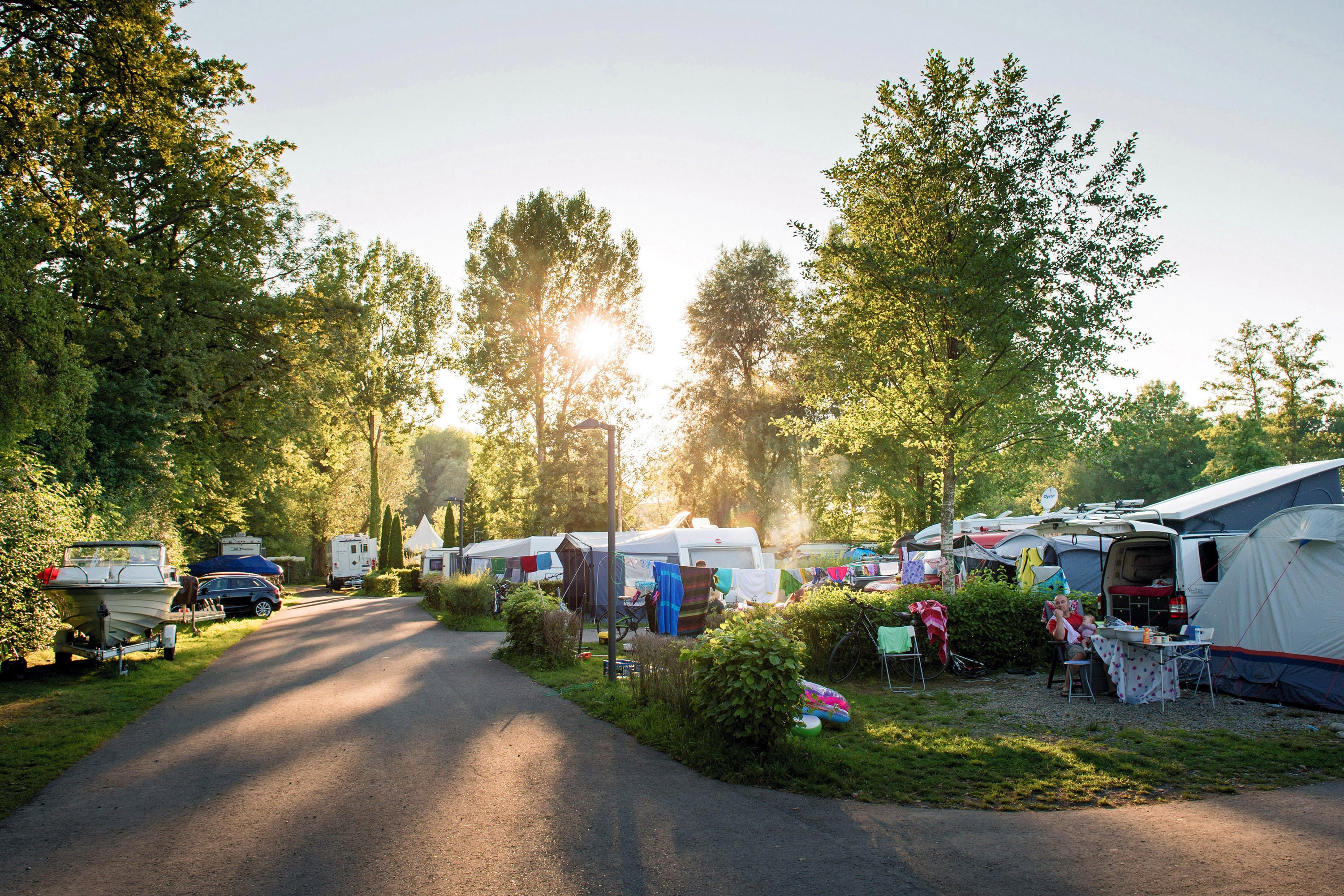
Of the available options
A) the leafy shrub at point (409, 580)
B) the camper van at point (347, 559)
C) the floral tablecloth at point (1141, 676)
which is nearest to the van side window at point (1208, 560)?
the floral tablecloth at point (1141, 676)

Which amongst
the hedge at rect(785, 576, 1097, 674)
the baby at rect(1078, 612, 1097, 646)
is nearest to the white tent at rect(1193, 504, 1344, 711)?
the baby at rect(1078, 612, 1097, 646)

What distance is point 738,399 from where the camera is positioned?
99.0 ft

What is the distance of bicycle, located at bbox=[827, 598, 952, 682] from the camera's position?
10.6 meters

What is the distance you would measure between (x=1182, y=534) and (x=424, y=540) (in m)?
38.2

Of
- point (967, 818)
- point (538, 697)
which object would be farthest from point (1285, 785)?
point (538, 697)

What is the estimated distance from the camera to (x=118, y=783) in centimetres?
624

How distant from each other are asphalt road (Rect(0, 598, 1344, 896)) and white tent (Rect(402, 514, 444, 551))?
36.2 metres

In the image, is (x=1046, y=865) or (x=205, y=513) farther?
(x=205, y=513)

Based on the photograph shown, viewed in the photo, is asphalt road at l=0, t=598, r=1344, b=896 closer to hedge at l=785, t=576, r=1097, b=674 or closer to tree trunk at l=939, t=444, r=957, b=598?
hedge at l=785, t=576, r=1097, b=674

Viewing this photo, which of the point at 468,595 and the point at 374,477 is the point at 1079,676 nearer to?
the point at 468,595

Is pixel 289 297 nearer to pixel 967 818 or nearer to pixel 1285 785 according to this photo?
pixel 967 818

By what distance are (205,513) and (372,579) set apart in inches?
378

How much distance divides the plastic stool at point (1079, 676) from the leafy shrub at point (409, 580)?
31825 mm

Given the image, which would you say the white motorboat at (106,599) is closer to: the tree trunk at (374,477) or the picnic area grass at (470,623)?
the picnic area grass at (470,623)
